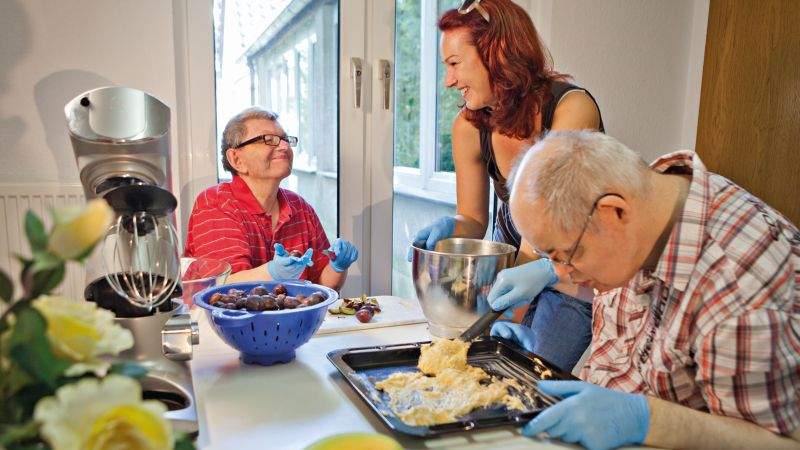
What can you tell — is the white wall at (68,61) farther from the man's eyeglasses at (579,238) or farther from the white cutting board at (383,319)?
the man's eyeglasses at (579,238)

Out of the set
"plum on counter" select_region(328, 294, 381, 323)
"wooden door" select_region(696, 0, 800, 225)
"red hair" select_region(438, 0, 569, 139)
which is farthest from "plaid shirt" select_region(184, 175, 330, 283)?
"wooden door" select_region(696, 0, 800, 225)

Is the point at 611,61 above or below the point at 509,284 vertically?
above

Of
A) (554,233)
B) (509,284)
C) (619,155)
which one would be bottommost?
(509,284)

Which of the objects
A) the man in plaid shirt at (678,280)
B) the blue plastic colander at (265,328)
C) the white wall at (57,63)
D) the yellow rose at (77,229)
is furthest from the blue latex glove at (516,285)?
the white wall at (57,63)

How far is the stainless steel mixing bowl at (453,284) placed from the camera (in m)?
1.31

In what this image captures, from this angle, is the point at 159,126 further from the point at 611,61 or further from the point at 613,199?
the point at 611,61

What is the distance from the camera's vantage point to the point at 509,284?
1359 mm

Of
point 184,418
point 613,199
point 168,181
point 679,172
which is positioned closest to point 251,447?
point 184,418

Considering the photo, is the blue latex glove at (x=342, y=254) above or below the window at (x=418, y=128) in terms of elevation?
below

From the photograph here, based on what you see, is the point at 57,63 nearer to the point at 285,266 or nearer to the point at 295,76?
the point at 295,76

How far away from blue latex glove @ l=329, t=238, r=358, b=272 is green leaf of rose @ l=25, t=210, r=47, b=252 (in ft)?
5.29

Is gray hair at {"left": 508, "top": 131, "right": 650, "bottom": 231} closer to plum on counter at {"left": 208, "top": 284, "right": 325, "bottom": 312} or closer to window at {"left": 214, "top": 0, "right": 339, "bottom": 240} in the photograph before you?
plum on counter at {"left": 208, "top": 284, "right": 325, "bottom": 312}

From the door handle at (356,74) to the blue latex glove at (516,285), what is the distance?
136 cm

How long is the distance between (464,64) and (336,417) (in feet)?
3.74
